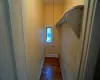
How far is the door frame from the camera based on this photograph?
0.70 meters

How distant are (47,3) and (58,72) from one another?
268cm

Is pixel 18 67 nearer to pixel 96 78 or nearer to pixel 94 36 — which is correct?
pixel 94 36

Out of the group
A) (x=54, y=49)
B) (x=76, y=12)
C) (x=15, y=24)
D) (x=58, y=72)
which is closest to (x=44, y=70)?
(x=58, y=72)

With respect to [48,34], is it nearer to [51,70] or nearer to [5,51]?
[51,70]

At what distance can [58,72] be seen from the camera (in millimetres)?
2965

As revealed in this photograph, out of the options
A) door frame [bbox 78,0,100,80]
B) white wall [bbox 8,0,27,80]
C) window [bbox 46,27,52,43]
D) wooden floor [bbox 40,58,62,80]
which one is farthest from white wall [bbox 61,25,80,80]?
window [bbox 46,27,52,43]

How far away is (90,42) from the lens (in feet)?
2.47

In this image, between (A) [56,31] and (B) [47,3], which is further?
(A) [56,31]

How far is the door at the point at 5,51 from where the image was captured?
0.50 meters

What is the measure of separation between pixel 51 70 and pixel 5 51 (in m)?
2.76

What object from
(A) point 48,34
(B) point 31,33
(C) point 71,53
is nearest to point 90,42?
(C) point 71,53

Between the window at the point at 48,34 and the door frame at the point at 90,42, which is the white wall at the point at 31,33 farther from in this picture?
the window at the point at 48,34

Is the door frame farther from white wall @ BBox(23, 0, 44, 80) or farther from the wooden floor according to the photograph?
the wooden floor

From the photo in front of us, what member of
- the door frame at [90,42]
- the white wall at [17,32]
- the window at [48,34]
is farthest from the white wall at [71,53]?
the window at [48,34]
